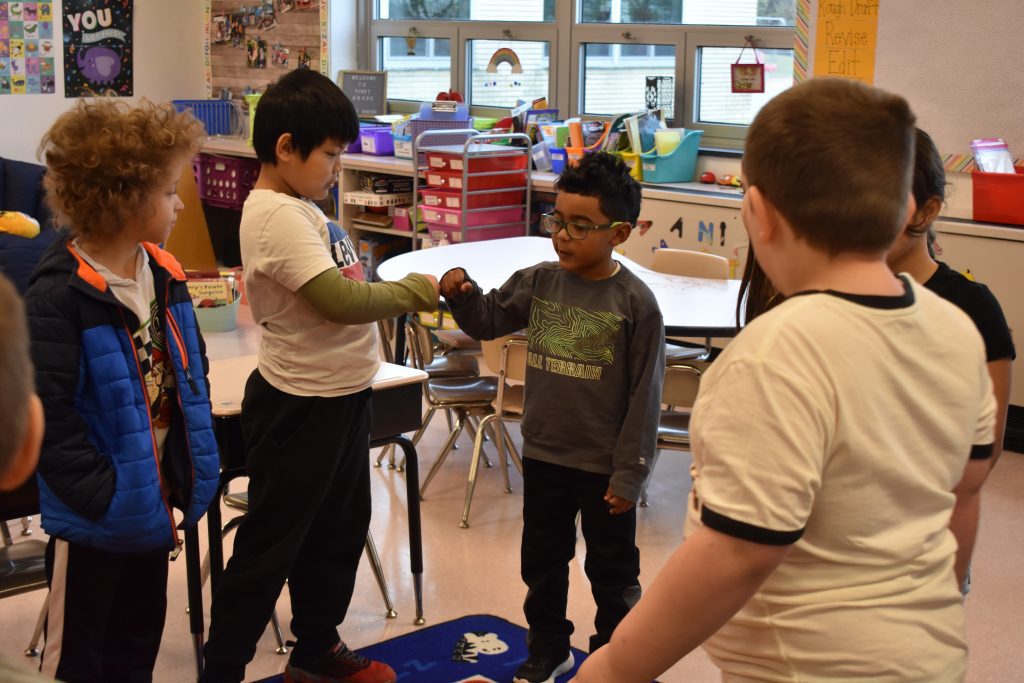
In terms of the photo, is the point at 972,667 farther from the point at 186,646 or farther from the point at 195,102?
the point at 195,102

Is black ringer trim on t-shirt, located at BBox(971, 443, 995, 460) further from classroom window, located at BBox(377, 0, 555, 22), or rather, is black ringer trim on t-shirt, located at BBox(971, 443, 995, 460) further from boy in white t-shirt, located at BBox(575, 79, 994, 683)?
classroom window, located at BBox(377, 0, 555, 22)

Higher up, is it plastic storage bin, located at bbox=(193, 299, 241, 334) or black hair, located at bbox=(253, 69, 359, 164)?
black hair, located at bbox=(253, 69, 359, 164)

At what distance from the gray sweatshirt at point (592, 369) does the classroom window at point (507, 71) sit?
157 inches

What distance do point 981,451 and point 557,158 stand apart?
165 inches

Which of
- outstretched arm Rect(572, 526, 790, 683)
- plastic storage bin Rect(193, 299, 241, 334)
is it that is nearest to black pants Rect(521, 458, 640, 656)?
outstretched arm Rect(572, 526, 790, 683)

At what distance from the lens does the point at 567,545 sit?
7.23 ft

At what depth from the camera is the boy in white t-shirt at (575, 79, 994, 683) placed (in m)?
0.88

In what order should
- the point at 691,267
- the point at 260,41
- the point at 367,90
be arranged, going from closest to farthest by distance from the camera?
1. the point at 691,267
2. the point at 367,90
3. the point at 260,41

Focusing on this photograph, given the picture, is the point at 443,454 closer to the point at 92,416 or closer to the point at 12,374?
the point at 92,416

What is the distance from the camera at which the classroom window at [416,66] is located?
6367mm

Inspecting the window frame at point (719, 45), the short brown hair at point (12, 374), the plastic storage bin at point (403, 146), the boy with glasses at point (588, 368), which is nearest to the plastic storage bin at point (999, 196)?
the window frame at point (719, 45)

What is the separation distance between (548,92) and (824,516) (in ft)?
16.9

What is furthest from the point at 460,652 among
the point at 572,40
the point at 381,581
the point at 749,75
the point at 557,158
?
the point at 572,40

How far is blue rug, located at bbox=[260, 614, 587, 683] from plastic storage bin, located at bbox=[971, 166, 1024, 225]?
8.13 feet
